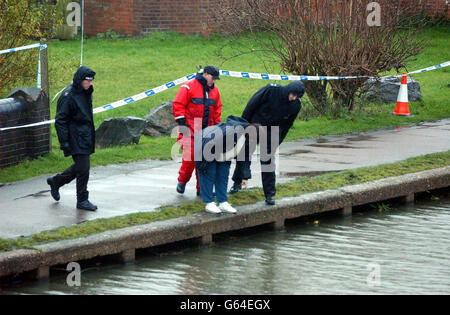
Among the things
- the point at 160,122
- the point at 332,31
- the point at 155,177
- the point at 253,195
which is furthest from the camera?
the point at 332,31

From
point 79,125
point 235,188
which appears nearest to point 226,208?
point 235,188

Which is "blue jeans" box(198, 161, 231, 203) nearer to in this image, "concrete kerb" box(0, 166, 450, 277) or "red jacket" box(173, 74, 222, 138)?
"concrete kerb" box(0, 166, 450, 277)

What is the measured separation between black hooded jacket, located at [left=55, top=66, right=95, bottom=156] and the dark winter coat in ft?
3.88

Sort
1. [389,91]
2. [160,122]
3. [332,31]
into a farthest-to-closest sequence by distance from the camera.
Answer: [389,91], [332,31], [160,122]

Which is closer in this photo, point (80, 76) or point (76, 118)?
point (80, 76)

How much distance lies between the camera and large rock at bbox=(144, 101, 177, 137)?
1396 cm

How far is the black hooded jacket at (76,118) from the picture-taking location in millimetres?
8727

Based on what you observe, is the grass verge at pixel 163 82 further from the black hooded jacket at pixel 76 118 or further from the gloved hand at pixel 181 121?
the gloved hand at pixel 181 121

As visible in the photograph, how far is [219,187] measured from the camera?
888cm

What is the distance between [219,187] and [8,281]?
249cm

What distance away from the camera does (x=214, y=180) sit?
8.88 metres

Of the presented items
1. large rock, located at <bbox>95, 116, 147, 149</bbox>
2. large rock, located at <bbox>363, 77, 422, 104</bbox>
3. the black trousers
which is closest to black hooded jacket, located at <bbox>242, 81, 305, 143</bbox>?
the black trousers

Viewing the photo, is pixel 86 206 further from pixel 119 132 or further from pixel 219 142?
pixel 119 132

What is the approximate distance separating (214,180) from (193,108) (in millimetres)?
997
